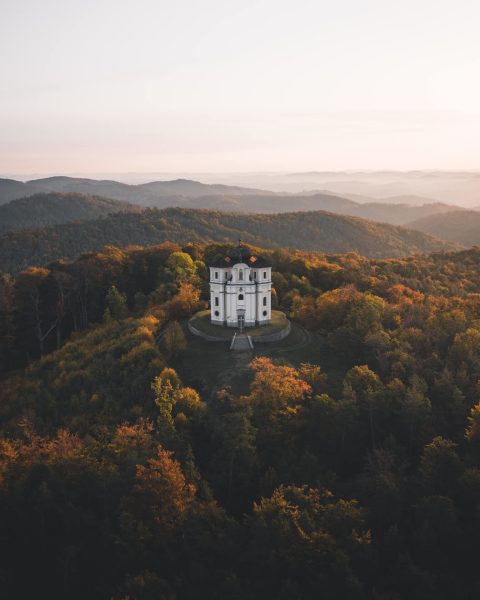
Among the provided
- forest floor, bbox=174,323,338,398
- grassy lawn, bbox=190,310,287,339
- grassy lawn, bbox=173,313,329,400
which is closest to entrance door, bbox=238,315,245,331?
grassy lawn, bbox=190,310,287,339

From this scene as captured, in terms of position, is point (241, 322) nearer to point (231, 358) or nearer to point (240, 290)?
point (240, 290)

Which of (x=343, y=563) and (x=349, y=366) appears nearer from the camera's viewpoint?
(x=343, y=563)

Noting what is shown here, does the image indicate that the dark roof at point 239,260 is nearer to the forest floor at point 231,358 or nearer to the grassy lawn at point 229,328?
the grassy lawn at point 229,328

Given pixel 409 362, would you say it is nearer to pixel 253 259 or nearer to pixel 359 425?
pixel 359 425

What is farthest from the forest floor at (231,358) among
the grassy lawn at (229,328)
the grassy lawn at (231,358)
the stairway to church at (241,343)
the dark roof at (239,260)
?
the dark roof at (239,260)

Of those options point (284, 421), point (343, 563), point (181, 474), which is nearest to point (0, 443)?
point (181, 474)

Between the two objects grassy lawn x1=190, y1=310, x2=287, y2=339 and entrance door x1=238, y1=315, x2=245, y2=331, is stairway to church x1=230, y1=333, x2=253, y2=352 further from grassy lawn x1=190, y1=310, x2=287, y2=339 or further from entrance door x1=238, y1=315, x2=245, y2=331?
entrance door x1=238, y1=315, x2=245, y2=331
